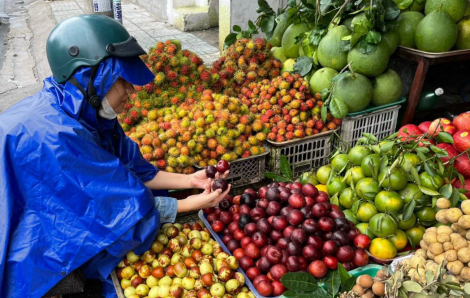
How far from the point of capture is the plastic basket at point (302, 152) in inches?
122

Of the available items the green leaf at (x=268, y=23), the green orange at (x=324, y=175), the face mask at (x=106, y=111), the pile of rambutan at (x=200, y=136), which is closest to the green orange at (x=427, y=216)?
the green orange at (x=324, y=175)

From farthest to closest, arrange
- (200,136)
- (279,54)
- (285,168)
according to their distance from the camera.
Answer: (279,54) < (200,136) < (285,168)

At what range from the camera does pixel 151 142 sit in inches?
115

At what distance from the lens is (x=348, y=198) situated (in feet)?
7.64

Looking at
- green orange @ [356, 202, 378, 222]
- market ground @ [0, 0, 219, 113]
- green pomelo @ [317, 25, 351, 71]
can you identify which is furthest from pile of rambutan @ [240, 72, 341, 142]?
market ground @ [0, 0, 219, 113]

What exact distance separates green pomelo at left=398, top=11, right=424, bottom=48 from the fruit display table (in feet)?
0.28

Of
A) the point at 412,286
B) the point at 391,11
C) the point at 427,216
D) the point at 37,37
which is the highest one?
the point at 391,11

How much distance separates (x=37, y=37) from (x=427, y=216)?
9263mm

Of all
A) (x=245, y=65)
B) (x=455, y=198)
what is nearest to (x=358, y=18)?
(x=245, y=65)

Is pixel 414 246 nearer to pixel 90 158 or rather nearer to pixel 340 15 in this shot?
pixel 90 158

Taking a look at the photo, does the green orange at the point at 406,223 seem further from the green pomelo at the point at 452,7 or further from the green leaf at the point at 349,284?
the green pomelo at the point at 452,7

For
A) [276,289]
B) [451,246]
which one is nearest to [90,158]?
[276,289]

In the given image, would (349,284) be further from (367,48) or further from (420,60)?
(420,60)

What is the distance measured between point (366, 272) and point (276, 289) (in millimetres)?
457
